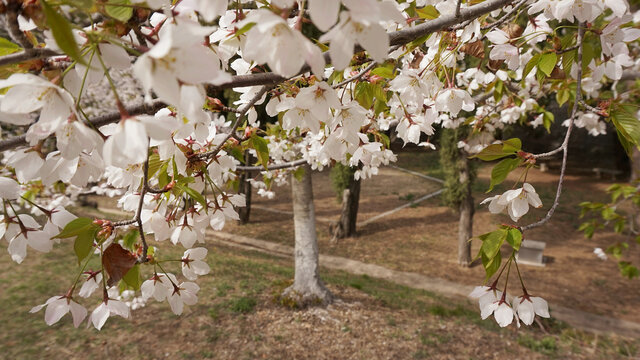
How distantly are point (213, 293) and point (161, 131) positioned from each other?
4.75 m

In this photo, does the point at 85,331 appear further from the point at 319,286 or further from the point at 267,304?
the point at 319,286

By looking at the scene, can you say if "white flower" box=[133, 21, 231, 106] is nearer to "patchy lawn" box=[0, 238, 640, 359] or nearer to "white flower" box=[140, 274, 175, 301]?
"white flower" box=[140, 274, 175, 301]

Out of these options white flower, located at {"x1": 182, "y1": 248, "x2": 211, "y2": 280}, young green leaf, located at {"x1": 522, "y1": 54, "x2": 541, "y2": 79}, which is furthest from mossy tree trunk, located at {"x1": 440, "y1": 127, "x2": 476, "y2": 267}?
white flower, located at {"x1": 182, "y1": 248, "x2": 211, "y2": 280}

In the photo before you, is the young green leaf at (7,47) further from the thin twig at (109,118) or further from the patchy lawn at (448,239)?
the patchy lawn at (448,239)

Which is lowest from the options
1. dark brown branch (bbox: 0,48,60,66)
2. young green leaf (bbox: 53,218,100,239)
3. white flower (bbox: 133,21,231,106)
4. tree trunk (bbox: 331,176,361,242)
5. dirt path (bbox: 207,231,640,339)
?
dirt path (bbox: 207,231,640,339)

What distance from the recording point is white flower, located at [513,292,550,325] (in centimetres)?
107

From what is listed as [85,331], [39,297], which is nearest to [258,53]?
[85,331]

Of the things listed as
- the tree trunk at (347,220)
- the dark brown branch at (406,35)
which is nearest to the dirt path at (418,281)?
the tree trunk at (347,220)

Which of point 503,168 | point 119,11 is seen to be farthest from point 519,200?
point 119,11

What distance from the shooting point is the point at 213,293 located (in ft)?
16.1

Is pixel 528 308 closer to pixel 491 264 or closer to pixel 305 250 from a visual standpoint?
pixel 491 264

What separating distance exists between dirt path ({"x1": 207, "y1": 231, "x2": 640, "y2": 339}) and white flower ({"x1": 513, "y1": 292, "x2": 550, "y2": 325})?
4.89 m

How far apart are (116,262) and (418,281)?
674 cm

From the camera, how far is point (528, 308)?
1.07 meters
